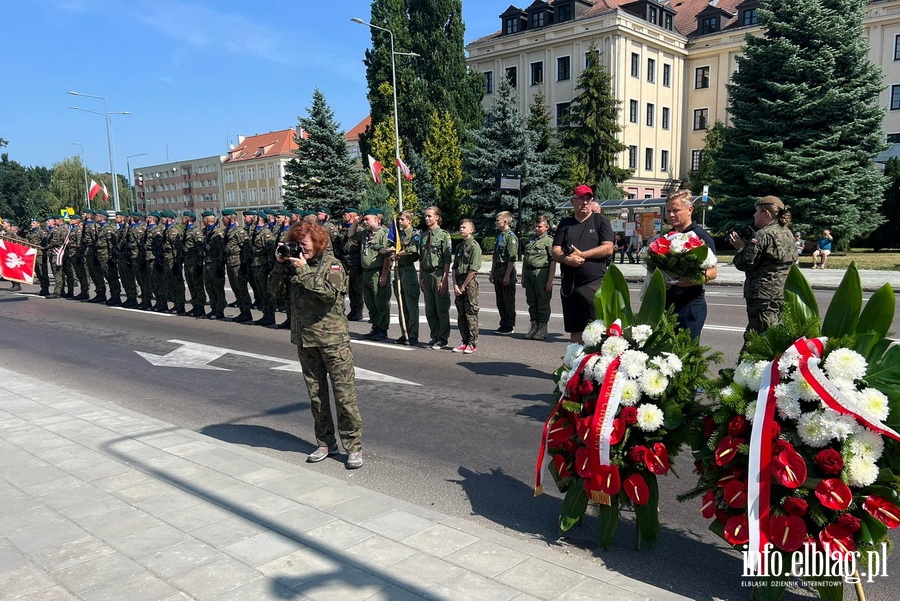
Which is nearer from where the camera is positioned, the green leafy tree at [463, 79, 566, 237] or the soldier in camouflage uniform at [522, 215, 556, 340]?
the soldier in camouflage uniform at [522, 215, 556, 340]

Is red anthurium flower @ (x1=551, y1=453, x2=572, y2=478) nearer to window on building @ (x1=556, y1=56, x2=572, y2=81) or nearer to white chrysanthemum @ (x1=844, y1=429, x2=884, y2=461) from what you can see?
white chrysanthemum @ (x1=844, y1=429, x2=884, y2=461)

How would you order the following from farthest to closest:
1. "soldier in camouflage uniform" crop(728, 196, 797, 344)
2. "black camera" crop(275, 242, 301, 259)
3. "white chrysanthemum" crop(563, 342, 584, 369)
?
"soldier in camouflage uniform" crop(728, 196, 797, 344) → "black camera" crop(275, 242, 301, 259) → "white chrysanthemum" crop(563, 342, 584, 369)

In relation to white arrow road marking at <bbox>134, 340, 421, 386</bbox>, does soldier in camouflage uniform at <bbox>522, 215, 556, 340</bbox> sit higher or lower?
higher

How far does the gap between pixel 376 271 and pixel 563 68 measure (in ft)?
148

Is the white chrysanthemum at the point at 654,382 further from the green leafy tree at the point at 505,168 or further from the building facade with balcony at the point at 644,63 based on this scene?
the building facade with balcony at the point at 644,63

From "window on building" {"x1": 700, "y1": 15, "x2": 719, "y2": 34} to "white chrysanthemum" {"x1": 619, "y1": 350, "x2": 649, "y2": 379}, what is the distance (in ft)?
189

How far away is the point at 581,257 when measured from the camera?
7.16m

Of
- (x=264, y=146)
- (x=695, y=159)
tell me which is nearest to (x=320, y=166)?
(x=695, y=159)

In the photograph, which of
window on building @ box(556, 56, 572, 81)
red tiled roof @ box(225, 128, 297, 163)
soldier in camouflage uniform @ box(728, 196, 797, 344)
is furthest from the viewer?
red tiled roof @ box(225, 128, 297, 163)

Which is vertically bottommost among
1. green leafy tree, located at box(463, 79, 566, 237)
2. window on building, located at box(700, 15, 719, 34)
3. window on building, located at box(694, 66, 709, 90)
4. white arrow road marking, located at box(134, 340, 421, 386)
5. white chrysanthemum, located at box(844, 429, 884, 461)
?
white arrow road marking, located at box(134, 340, 421, 386)

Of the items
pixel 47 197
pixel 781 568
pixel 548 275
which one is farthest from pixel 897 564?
pixel 47 197

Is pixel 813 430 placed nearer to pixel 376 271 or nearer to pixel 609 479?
pixel 609 479

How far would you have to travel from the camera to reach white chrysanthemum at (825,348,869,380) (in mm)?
2748

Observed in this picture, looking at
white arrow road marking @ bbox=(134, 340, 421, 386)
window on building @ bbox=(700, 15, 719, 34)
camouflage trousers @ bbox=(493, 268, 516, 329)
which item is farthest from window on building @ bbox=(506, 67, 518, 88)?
white arrow road marking @ bbox=(134, 340, 421, 386)
